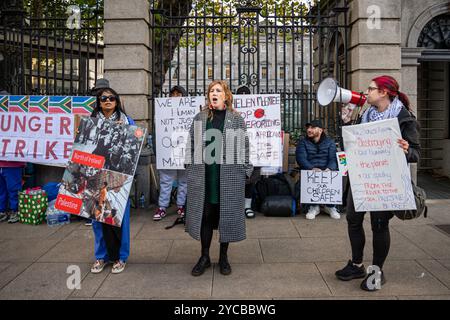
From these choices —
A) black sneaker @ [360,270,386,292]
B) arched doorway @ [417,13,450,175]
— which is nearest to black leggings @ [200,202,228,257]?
black sneaker @ [360,270,386,292]

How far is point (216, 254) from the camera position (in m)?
5.22

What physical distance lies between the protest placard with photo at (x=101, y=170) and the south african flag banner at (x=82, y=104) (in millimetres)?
3188

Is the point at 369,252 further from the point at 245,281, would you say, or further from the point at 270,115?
the point at 270,115

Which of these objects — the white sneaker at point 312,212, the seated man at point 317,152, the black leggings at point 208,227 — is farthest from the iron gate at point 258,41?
the black leggings at point 208,227

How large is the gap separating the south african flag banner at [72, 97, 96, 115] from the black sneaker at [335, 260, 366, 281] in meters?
5.20

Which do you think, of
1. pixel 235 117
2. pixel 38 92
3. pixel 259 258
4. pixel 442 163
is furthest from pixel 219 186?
pixel 442 163

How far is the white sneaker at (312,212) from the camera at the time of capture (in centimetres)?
710

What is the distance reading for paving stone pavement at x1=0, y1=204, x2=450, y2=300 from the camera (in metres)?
4.01

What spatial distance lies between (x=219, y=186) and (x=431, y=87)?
1066 cm

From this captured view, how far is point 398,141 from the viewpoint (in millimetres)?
3797

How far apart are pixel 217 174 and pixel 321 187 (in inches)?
129

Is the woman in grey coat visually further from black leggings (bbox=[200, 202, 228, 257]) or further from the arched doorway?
the arched doorway

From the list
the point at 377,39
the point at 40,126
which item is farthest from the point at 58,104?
the point at 377,39

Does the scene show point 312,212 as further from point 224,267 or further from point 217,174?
point 217,174
